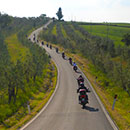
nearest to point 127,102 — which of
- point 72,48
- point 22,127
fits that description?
point 22,127

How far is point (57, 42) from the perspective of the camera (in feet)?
217

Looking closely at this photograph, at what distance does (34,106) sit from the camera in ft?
52.7

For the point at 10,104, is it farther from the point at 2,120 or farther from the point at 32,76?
the point at 32,76

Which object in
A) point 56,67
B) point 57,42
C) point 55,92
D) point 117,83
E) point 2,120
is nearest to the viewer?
point 2,120

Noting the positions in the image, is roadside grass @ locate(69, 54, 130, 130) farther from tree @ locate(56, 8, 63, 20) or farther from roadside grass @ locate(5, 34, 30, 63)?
tree @ locate(56, 8, 63, 20)

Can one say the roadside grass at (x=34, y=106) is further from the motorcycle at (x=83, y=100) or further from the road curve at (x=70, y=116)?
the motorcycle at (x=83, y=100)

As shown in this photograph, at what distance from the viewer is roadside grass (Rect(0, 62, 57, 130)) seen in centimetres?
1250

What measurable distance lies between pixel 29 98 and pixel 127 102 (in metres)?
13.0

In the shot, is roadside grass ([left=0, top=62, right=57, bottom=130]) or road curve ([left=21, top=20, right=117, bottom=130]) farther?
roadside grass ([left=0, top=62, right=57, bottom=130])

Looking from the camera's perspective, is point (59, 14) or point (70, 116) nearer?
point (70, 116)

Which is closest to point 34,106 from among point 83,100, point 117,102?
point 83,100

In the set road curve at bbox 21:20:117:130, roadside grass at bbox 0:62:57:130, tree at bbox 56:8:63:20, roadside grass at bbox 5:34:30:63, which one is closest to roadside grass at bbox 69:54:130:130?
road curve at bbox 21:20:117:130

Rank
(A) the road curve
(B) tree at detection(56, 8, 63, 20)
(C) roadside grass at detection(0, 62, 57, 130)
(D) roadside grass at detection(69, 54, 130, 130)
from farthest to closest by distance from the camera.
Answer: (B) tree at detection(56, 8, 63, 20)
(C) roadside grass at detection(0, 62, 57, 130)
(D) roadside grass at detection(69, 54, 130, 130)
(A) the road curve

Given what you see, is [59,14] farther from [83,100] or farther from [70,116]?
[70,116]
